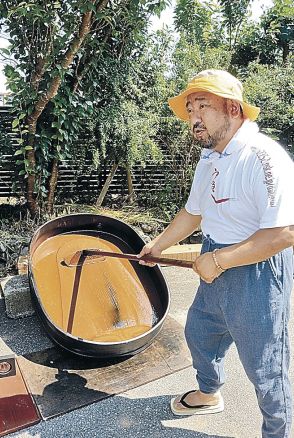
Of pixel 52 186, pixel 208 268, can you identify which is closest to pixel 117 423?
pixel 208 268

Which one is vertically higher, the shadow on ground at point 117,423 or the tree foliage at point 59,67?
the tree foliage at point 59,67

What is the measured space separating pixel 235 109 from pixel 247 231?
44 centimetres

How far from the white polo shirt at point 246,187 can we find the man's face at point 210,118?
0.18 feet

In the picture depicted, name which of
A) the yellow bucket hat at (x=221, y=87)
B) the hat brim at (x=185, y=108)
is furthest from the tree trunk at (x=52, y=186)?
the yellow bucket hat at (x=221, y=87)

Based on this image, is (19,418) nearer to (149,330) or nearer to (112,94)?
(149,330)

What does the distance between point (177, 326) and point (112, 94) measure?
2391 mm

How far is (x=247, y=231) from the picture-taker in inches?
57.8

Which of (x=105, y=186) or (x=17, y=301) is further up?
(x=105, y=186)

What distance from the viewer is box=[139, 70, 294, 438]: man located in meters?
1.33

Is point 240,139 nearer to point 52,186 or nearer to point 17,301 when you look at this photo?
point 17,301

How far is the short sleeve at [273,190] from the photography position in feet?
4.26

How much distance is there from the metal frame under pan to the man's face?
1194mm

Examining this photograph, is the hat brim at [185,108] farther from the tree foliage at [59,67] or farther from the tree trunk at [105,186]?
the tree trunk at [105,186]

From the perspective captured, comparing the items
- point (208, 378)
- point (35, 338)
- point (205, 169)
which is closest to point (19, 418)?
point (35, 338)
